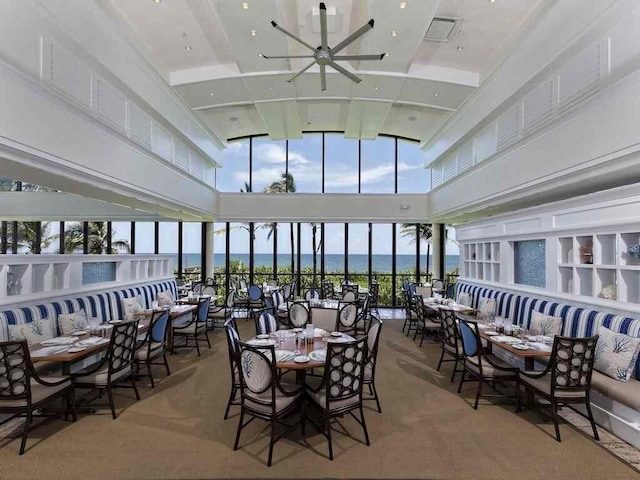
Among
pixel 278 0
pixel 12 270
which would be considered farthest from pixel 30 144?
pixel 278 0

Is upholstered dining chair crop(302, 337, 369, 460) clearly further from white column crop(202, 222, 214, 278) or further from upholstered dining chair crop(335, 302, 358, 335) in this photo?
white column crop(202, 222, 214, 278)

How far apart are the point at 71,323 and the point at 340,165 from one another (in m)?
8.59

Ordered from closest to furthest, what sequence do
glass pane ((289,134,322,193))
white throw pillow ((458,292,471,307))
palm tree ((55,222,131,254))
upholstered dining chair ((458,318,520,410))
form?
upholstered dining chair ((458,318,520,410)) → white throw pillow ((458,292,471,307)) → glass pane ((289,134,322,193)) → palm tree ((55,222,131,254))

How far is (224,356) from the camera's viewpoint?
243 inches

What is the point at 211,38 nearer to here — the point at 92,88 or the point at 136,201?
the point at 92,88

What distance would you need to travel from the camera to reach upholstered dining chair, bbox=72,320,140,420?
3.79 m

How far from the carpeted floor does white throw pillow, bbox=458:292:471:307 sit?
3542 millimetres

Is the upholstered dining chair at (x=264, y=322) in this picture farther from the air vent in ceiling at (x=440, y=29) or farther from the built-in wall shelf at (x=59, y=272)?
the air vent in ceiling at (x=440, y=29)

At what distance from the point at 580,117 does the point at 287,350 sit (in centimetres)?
463

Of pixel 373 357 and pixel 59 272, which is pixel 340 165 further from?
pixel 373 357

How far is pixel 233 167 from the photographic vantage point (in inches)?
462

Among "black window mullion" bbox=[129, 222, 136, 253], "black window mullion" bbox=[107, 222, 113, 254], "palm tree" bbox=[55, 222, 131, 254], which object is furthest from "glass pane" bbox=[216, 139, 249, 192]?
"palm tree" bbox=[55, 222, 131, 254]

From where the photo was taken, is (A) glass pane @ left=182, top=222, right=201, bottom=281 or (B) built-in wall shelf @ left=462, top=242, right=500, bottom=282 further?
(A) glass pane @ left=182, top=222, right=201, bottom=281

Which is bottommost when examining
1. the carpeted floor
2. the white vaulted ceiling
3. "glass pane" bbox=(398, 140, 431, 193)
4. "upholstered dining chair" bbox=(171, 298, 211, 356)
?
the carpeted floor
